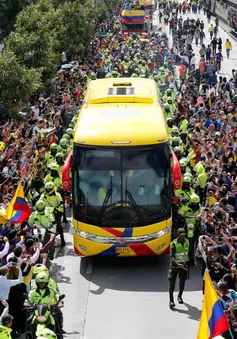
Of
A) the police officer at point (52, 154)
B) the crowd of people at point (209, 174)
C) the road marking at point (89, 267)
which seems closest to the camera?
the crowd of people at point (209, 174)

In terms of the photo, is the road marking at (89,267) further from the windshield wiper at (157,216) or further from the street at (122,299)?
the windshield wiper at (157,216)

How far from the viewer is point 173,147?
2123cm

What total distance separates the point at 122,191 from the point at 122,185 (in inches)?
4.7

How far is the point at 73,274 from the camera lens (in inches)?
650

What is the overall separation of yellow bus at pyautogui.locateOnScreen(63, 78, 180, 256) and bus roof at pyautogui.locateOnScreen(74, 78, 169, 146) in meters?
0.02

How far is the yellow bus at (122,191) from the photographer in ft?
52.7

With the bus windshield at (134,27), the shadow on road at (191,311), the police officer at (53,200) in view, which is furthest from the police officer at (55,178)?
the bus windshield at (134,27)

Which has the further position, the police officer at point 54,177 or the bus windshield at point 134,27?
the bus windshield at point 134,27

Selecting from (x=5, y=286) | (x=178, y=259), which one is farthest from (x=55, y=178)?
(x=5, y=286)

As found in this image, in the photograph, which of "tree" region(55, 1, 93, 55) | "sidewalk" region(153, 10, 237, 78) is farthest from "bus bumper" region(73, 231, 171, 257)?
"sidewalk" region(153, 10, 237, 78)

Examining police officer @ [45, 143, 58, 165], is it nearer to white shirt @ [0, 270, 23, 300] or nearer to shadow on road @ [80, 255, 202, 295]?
shadow on road @ [80, 255, 202, 295]

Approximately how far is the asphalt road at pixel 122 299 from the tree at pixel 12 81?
748 centimetres

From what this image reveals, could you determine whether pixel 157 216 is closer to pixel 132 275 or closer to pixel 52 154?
pixel 132 275

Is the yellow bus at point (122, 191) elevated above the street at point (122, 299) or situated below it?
above
